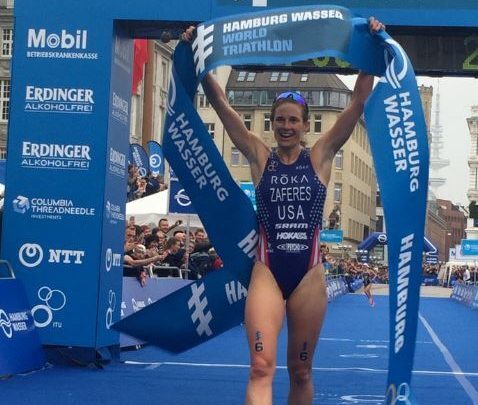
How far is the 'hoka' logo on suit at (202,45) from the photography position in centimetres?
802

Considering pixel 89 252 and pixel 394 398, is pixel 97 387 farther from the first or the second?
pixel 394 398

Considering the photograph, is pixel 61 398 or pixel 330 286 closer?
pixel 61 398

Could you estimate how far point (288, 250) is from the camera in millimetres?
7062

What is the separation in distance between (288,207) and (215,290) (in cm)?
176

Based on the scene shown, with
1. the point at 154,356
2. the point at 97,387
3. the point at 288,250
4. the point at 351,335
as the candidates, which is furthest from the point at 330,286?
the point at 288,250

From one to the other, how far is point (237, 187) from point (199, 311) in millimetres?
1116

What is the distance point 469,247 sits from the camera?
240 feet

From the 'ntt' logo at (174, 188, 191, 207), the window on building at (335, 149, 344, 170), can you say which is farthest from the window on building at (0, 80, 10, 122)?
the window on building at (335, 149, 344, 170)

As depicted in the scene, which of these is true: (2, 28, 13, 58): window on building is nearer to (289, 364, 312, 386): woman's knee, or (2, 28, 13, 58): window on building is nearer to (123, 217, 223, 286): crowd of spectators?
(123, 217, 223, 286): crowd of spectators

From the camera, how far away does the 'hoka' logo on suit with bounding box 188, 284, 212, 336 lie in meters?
8.72

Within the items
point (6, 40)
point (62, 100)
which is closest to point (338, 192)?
point (6, 40)

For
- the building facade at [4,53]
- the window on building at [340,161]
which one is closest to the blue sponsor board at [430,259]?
the window on building at [340,161]

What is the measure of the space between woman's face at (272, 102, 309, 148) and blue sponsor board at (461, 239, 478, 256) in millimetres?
66667

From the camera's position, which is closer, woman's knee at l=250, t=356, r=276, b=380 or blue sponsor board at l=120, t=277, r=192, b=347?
woman's knee at l=250, t=356, r=276, b=380
